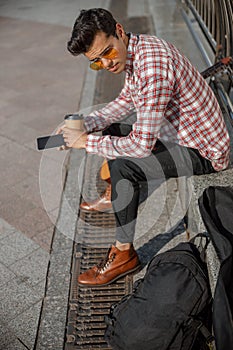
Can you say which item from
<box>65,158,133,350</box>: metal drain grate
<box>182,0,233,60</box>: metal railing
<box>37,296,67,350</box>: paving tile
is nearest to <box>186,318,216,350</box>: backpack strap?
<box>65,158,133,350</box>: metal drain grate

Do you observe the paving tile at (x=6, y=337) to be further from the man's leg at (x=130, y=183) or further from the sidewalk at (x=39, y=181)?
the man's leg at (x=130, y=183)

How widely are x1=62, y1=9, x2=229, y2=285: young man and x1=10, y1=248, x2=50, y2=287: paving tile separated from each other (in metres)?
0.36

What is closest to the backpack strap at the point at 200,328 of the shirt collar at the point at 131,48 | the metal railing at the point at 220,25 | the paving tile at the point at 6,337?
the paving tile at the point at 6,337

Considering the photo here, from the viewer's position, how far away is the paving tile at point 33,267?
329 centimetres

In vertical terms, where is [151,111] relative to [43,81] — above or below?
above

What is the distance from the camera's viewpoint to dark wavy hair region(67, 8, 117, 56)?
2621 millimetres

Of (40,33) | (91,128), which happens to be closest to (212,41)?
(91,128)

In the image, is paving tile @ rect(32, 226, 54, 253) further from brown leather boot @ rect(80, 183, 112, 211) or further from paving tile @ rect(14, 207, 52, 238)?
brown leather boot @ rect(80, 183, 112, 211)

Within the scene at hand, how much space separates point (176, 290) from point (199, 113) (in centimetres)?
117

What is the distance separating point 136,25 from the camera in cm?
902

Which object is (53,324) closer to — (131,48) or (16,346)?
(16,346)

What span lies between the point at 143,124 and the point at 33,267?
1444mm

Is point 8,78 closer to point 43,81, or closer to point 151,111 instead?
point 43,81

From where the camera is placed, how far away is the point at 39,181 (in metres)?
4.43
